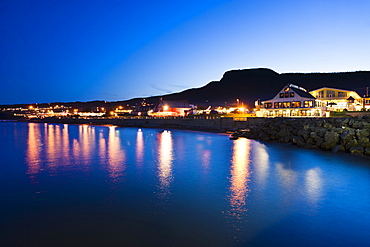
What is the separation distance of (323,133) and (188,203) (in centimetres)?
2424

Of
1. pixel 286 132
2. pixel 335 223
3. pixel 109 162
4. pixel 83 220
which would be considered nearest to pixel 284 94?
pixel 286 132

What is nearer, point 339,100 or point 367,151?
point 367,151

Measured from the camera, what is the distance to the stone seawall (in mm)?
25375

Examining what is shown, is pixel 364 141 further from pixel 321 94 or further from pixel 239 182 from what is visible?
pixel 321 94

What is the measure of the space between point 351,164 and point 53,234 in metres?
21.9

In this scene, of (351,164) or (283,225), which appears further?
(351,164)

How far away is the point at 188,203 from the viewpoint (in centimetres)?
1238

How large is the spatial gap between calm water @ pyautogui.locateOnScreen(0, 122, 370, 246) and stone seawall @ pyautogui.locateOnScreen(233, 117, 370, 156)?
4.26 meters

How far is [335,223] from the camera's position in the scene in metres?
10.3

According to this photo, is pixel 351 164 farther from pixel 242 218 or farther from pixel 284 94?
pixel 284 94

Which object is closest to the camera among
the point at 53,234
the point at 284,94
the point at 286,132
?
the point at 53,234

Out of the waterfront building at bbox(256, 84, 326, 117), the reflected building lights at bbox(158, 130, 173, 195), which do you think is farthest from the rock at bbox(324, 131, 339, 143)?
the waterfront building at bbox(256, 84, 326, 117)

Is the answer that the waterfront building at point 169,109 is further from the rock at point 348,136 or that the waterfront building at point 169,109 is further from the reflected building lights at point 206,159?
the rock at point 348,136

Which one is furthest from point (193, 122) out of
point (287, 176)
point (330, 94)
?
point (287, 176)
